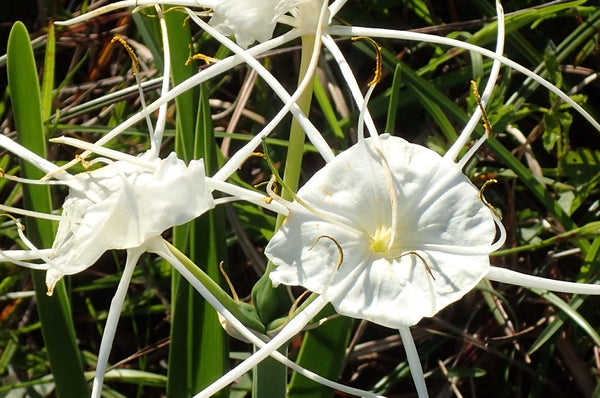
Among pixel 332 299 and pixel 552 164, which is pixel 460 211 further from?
pixel 552 164

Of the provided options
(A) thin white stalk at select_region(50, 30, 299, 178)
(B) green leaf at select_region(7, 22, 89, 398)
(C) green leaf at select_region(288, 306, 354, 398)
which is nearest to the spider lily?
(A) thin white stalk at select_region(50, 30, 299, 178)

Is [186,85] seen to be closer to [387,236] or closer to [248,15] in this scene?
[248,15]

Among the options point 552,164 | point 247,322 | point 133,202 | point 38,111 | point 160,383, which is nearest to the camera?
point 133,202

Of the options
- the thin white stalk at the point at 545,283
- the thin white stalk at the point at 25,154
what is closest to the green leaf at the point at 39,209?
the thin white stalk at the point at 25,154

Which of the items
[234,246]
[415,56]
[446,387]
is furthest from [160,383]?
[415,56]

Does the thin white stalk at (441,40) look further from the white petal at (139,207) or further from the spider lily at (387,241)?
the white petal at (139,207)

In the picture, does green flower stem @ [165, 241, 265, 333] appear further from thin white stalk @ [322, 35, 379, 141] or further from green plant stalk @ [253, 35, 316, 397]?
thin white stalk @ [322, 35, 379, 141]

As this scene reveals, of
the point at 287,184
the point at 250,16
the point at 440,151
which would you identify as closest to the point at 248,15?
the point at 250,16
